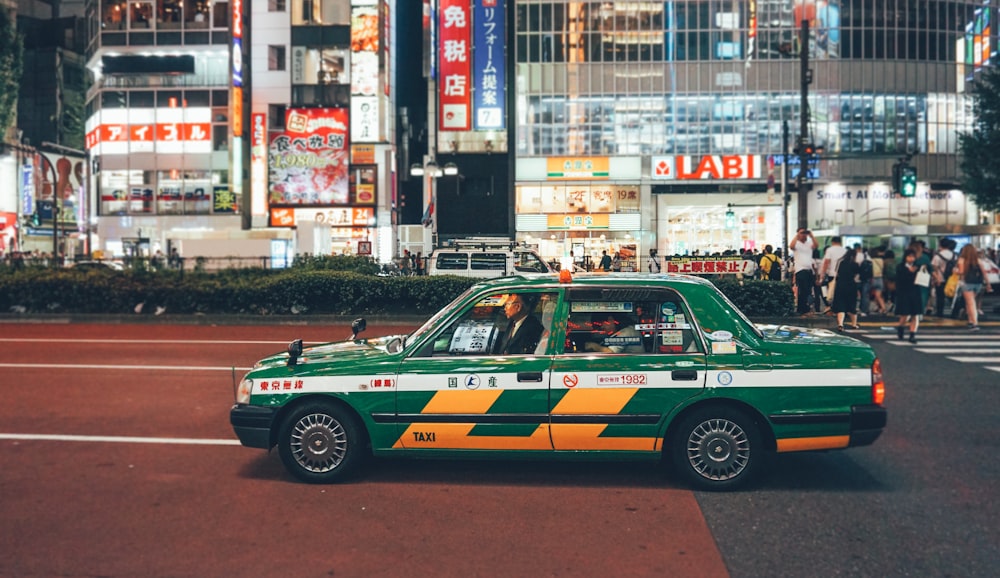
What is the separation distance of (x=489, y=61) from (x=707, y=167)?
14366 millimetres

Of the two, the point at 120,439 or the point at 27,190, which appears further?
the point at 27,190

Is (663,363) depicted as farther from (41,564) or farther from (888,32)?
(888,32)

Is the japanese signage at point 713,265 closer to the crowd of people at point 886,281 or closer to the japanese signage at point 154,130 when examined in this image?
the crowd of people at point 886,281

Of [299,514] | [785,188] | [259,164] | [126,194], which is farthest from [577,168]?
[299,514]

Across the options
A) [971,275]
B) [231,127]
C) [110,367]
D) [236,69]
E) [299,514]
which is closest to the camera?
[299,514]

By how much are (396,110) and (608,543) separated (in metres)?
52.9

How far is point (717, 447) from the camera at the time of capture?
569 centimetres

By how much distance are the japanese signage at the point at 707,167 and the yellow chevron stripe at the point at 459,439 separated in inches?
1786

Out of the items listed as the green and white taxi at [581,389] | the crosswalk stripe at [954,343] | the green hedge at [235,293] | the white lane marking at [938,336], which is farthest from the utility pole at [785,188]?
the green and white taxi at [581,389]

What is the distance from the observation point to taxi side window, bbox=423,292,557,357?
19.2 ft

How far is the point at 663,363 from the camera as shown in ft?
18.6

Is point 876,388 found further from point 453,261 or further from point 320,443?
point 453,261

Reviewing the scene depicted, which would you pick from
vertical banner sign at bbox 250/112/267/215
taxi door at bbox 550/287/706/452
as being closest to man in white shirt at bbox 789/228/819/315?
taxi door at bbox 550/287/706/452

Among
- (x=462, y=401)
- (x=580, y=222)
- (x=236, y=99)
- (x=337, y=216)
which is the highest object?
(x=236, y=99)
